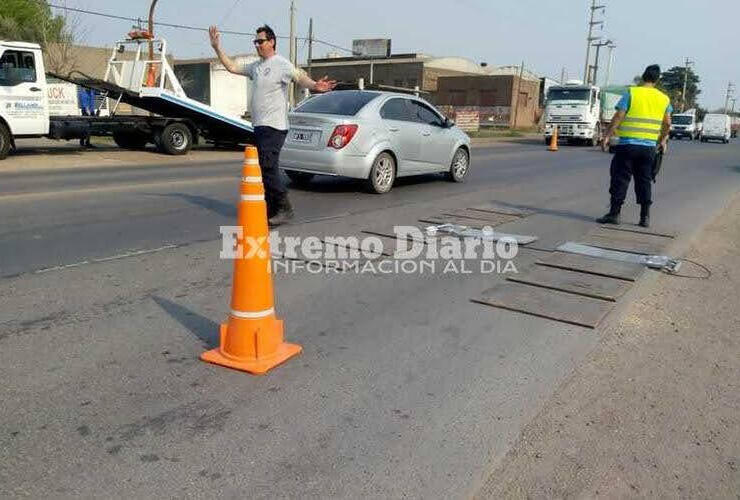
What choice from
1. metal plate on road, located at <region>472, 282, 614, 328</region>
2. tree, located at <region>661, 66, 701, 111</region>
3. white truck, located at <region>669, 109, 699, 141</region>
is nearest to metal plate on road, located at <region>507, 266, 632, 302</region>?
metal plate on road, located at <region>472, 282, 614, 328</region>

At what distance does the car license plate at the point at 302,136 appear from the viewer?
9547 mm

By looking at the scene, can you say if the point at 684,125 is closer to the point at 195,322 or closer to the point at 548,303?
the point at 548,303

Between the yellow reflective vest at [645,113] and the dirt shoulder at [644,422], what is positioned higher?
the yellow reflective vest at [645,113]

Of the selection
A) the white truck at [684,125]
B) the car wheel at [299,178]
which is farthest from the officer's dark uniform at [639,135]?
the white truck at [684,125]

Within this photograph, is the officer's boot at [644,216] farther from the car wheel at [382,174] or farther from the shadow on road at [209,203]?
the shadow on road at [209,203]

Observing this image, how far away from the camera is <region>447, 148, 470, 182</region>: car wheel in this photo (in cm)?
1191

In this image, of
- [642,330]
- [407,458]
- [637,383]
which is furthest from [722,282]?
[407,458]

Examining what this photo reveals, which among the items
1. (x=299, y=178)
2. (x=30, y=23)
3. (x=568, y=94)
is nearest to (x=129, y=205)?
(x=299, y=178)

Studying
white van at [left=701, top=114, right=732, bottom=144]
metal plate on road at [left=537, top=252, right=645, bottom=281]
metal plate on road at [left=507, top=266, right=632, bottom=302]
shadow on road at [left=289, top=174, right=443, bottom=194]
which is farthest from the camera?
white van at [left=701, top=114, right=732, bottom=144]

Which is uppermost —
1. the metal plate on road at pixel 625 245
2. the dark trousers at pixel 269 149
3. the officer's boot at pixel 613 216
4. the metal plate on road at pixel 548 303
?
the dark trousers at pixel 269 149

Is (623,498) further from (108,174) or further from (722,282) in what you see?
(108,174)

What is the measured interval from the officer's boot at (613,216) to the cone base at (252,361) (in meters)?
5.88

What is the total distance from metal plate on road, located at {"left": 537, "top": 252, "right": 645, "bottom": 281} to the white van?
46.5 metres

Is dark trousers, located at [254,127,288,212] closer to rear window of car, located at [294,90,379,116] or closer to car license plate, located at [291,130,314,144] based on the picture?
car license plate, located at [291,130,314,144]
